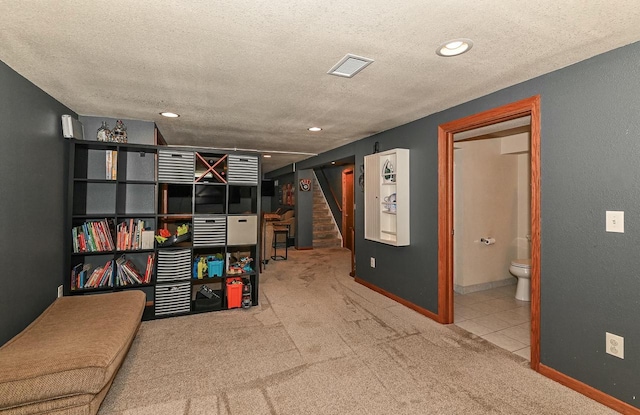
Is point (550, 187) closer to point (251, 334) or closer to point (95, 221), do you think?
point (251, 334)

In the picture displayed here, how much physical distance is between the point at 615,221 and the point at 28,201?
13.7 ft

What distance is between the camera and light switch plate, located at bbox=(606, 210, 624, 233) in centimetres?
189

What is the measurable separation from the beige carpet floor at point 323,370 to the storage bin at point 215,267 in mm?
454

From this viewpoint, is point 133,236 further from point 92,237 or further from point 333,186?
point 333,186

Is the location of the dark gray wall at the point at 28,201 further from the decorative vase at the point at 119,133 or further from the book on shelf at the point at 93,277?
the decorative vase at the point at 119,133

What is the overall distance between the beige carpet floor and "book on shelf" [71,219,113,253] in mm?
975

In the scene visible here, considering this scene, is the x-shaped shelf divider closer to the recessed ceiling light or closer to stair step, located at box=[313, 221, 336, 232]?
the recessed ceiling light

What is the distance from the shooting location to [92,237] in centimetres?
322

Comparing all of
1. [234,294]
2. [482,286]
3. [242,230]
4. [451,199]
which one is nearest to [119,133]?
[242,230]

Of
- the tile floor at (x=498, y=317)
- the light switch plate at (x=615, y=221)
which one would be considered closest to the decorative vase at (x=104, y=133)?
the tile floor at (x=498, y=317)

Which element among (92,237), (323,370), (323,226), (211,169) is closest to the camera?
(323,370)

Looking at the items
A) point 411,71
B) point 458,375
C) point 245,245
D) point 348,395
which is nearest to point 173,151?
point 245,245

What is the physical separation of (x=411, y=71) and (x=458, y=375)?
88.2 inches

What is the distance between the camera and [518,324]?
322 cm
